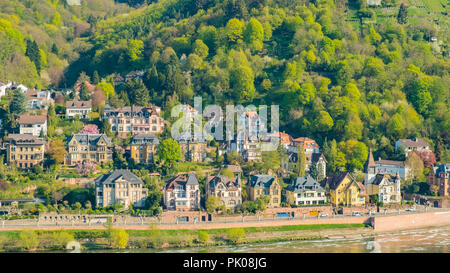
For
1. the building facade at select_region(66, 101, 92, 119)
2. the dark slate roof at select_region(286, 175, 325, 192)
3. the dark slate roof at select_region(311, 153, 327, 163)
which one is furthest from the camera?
the building facade at select_region(66, 101, 92, 119)

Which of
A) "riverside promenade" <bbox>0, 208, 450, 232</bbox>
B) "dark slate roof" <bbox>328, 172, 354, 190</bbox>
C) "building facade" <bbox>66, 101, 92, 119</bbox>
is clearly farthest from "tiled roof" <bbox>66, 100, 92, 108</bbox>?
"dark slate roof" <bbox>328, 172, 354, 190</bbox>

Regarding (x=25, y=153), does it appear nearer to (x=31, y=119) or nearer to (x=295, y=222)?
(x=31, y=119)

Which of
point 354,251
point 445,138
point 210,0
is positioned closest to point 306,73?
point 445,138

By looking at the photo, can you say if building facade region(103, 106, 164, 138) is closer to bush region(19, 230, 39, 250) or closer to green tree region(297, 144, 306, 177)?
green tree region(297, 144, 306, 177)

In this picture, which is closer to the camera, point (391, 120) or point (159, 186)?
point (159, 186)

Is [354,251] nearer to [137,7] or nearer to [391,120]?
[391,120]

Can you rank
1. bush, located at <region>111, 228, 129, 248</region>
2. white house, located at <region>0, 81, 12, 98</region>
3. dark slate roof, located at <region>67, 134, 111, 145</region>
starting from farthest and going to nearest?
white house, located at <region>0, 81, 12, 98</region>, dark slate roof, located at <region>67, 134, 111, 145</region>, bush, located at <region>111, 228, 129, 248</region>

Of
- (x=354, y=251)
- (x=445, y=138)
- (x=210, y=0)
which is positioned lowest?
(x=354, y=251)
